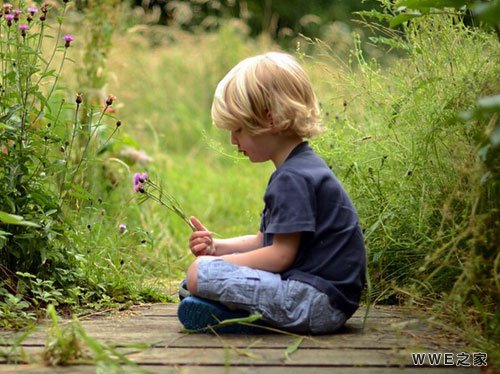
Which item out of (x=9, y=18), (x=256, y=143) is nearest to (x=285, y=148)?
(x=256, y=143)

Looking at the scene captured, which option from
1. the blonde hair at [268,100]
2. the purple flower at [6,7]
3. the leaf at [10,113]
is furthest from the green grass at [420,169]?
the purple flower at [6,7]

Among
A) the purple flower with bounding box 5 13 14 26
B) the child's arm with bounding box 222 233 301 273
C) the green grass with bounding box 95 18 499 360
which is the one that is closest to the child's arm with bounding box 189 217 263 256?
the child's arm with bounding box 222 233 301 273

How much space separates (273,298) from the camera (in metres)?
2.69

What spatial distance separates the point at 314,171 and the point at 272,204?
0.18 metres

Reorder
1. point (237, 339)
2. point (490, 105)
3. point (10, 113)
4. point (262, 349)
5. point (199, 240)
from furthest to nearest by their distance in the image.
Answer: point (10, 113) → point (199, 240) → point (237, 339) → point (262, 349) → point (490, 105)

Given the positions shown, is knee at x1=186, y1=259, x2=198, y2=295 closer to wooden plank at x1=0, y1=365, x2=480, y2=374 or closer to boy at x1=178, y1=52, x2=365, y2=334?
boy at x1=178, y1=52, x2=365, y2=334

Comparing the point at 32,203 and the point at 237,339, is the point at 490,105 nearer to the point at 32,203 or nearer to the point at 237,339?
the point at 237,339

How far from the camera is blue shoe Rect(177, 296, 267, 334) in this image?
8.91 ft

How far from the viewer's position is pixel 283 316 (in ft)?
8.86

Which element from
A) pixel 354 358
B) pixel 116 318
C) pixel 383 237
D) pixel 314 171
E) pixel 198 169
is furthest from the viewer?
pixel 198 169

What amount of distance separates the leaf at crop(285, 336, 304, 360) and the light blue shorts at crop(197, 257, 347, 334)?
0.39 ft

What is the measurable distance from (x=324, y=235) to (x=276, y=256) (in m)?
0.17

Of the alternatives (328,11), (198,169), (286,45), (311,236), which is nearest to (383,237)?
(311,236)

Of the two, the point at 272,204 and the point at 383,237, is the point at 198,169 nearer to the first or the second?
the point at 383,237
